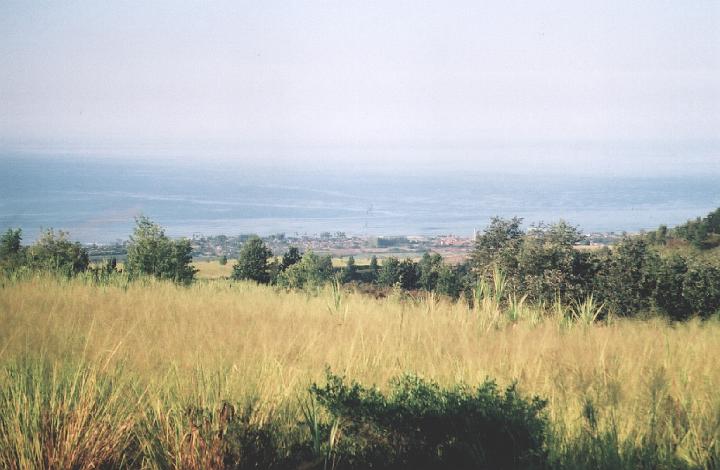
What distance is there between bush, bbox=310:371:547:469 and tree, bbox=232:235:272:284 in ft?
86.0

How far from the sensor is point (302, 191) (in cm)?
17212

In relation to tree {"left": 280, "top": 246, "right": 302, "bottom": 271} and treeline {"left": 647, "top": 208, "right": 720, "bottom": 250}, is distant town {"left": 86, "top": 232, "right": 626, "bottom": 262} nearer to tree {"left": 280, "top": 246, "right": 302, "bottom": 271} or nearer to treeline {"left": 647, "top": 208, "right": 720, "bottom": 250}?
tree {"left": 280, "top": 246, "right": 302, "bottom": 271}

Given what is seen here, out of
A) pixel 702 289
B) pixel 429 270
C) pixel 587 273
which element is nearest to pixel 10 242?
pixel 587 273

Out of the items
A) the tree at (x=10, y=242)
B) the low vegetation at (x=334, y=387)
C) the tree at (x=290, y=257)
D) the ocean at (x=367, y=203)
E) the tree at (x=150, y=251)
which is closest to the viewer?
the low vegetation at (x=334, y=387)

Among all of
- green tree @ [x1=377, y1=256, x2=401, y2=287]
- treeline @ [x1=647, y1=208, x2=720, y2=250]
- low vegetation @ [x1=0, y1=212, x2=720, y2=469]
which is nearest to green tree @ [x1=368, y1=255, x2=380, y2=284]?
green tree @ [x1=377, y1=256, x2=401, y2=287]

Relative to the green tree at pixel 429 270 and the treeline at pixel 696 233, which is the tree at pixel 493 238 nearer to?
the green tree at pixel 429 270

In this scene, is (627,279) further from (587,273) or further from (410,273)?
(410,273)

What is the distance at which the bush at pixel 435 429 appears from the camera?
3.66 metres

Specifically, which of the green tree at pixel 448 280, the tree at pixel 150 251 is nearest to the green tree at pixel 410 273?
the green tree at pixel 448 280

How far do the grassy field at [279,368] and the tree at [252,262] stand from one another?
2173cm

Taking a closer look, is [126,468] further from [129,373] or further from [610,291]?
[610,291]

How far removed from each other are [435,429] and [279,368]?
1.38 m

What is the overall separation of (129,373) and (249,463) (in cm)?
161

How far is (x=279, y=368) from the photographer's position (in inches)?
185
